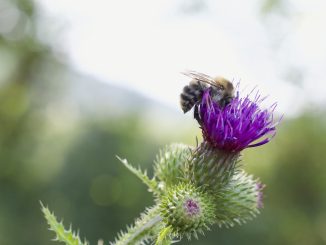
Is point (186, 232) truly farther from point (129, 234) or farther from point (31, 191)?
point (31, 191)

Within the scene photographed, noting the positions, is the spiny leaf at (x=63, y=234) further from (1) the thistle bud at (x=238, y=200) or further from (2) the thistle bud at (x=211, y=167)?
(1) the thistle bud at (x=238, y=200)

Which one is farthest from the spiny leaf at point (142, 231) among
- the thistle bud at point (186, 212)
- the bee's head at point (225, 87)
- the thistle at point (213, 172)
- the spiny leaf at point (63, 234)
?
the bee's head at point (225, 87)

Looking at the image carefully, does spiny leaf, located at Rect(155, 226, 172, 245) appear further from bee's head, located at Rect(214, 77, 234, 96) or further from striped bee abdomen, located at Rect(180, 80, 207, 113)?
bee's head, located at Rect(214, 77, 234, 96)

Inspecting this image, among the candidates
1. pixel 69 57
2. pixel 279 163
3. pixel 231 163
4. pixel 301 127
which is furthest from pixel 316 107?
pixel 231 163

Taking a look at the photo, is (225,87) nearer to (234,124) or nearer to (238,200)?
(234,124)

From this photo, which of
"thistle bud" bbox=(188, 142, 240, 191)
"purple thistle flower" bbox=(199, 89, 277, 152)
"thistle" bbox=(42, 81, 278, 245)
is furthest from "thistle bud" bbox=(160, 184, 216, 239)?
"purple thistle flower" bbox=(199, 89, 277, 152)

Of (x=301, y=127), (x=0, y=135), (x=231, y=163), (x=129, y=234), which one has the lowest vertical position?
(x=129, y=234)

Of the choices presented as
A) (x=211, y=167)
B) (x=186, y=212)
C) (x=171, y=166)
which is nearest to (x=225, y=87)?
(x=211, y=167)
